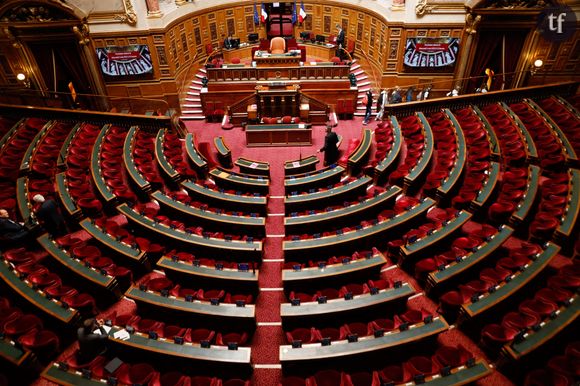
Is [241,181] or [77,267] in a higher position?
[77,267]

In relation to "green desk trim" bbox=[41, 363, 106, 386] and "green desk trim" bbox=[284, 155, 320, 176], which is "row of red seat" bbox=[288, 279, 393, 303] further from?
"green desk trim" bbox=[284, 155, 320, 176]

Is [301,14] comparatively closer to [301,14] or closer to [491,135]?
[301,14]

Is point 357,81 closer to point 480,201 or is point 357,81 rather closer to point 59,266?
point 480,201

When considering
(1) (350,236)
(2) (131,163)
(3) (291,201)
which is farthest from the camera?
(2) (131,163)

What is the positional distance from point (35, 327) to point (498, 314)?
7510 mm

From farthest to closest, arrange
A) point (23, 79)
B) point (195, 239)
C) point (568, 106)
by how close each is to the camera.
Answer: point (23, 79)
point (568, 106)
point (195, 239)

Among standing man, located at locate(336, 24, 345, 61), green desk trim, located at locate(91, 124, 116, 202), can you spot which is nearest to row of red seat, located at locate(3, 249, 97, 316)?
green desk trim, located at locate(91, 124, 116, 202)

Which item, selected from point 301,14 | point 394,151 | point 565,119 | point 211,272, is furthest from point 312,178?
point 301,14

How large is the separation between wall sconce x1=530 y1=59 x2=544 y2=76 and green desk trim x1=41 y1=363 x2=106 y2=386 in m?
15.6

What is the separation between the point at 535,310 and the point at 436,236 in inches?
79.2

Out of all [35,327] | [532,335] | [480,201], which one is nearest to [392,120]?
[480,201]

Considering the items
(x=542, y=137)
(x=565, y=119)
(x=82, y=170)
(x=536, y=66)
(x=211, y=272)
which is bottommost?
(x=211, y=272)

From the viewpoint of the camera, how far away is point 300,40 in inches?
723

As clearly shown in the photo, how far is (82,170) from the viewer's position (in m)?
9.74
